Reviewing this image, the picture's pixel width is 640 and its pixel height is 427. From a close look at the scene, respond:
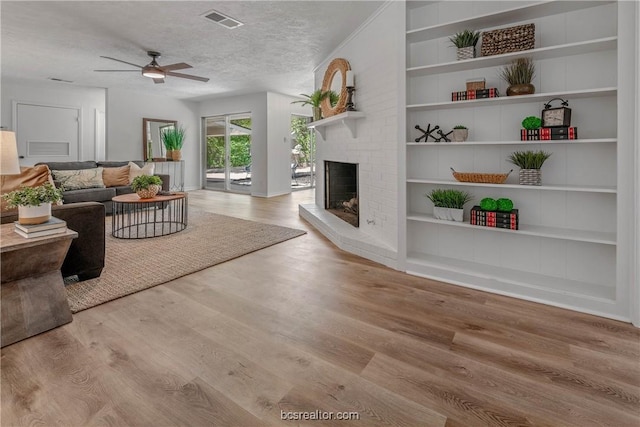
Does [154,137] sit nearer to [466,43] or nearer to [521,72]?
[466,43]

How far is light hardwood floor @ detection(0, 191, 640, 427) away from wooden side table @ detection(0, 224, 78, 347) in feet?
0.30

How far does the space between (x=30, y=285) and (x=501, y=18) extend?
3682 mm

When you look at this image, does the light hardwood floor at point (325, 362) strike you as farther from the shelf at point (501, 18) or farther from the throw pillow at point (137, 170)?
the throw pillow at point (137, 170)

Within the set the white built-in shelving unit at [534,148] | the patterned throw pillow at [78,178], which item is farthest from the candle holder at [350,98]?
the patterned throw pillow at [78,178]

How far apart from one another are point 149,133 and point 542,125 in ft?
27.3

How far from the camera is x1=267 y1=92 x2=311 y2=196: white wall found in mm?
7805

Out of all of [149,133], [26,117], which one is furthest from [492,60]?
[26,117]

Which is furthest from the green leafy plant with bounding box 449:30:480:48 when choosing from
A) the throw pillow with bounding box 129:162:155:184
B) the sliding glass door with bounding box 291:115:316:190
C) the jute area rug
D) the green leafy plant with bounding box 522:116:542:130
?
the sliding glass door with bounding box 291:115:316:190

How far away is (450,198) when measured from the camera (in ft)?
9.15

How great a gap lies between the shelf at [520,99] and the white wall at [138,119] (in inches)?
285

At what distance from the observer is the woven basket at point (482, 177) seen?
8.27ft

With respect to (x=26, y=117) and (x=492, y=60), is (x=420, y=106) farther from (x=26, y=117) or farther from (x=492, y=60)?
(x=26, y=117)

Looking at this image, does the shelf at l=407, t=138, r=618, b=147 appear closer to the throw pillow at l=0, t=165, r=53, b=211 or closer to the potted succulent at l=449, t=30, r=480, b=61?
the potted succulent at l=449, t=30, r=480, b=61

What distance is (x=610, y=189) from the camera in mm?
2113
